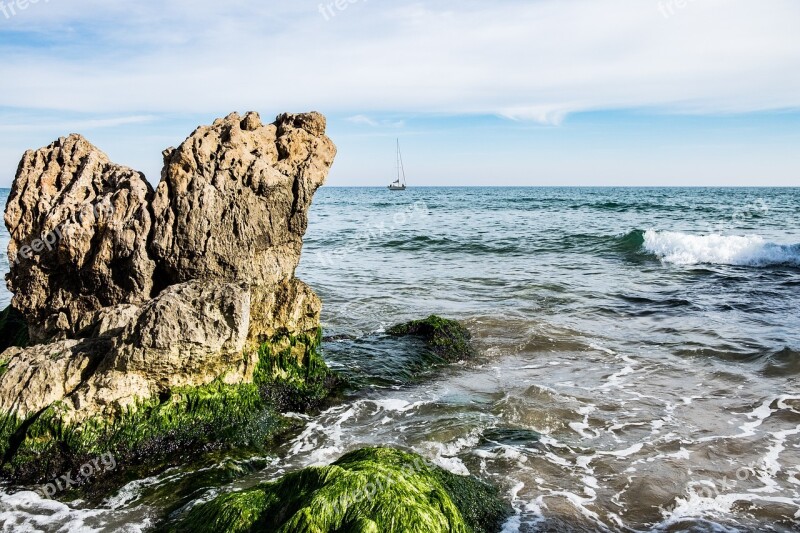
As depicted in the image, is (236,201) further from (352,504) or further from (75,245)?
(352,504)

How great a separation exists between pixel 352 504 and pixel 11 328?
25.0ft

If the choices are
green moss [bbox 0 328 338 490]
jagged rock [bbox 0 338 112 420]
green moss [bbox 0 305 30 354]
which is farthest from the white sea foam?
green moss [bbox 0 305 30 354]

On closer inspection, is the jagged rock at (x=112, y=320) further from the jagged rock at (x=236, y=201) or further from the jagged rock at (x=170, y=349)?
the jagged rock at (x=236, y=201)

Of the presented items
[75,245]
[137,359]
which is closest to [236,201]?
[75,245]

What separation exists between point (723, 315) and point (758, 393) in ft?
15.3

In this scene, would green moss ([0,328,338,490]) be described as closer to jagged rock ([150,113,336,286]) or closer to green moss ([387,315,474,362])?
jagged rock ([150,113,336,286])

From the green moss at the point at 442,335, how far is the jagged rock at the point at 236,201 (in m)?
3.12

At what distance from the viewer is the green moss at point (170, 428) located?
5.66 metres

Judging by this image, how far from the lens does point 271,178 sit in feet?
25.6

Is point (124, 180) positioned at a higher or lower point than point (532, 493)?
higher

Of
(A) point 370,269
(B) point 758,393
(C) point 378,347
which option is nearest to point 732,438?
(B) point 758,393

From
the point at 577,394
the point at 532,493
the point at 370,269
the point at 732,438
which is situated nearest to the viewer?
the point at 532,493

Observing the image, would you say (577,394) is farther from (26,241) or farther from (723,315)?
(26,241)

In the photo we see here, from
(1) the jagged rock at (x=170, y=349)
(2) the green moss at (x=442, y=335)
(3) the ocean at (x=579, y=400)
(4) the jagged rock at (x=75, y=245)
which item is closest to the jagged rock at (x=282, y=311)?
(1) the jagged rock at (x=170, y=349)
